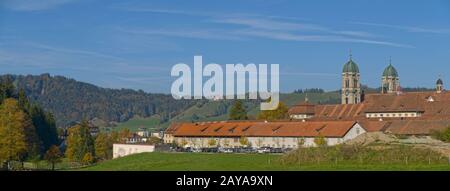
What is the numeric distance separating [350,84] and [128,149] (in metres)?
46.7

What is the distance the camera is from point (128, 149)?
83.3m

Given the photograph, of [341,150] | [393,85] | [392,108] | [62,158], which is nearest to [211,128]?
[62,158]

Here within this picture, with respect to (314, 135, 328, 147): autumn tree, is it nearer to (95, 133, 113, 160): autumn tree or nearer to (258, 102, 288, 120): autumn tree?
(95, 133, 113, 160): autumn tree

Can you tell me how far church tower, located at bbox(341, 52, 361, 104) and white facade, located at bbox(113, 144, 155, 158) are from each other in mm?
43159

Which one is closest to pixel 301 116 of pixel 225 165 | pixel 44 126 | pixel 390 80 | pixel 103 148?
pixel 390 80

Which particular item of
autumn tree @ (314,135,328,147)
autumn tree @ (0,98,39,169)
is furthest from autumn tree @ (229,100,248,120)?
autumn tree @ (0,98,39,169)

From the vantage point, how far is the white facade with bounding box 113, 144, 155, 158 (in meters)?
77.4

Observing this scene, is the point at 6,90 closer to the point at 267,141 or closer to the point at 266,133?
the point at 266,133

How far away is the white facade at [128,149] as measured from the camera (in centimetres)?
7744

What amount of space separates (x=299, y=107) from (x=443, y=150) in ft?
202

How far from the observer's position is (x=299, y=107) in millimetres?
108812

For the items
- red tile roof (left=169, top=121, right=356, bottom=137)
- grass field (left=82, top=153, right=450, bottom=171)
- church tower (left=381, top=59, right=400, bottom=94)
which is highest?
church tower (left=381, top=59, right=400, bottom=94)

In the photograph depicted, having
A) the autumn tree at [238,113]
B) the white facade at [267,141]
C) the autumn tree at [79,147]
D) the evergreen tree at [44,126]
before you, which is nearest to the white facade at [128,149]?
the autumn tree at [79,147]
